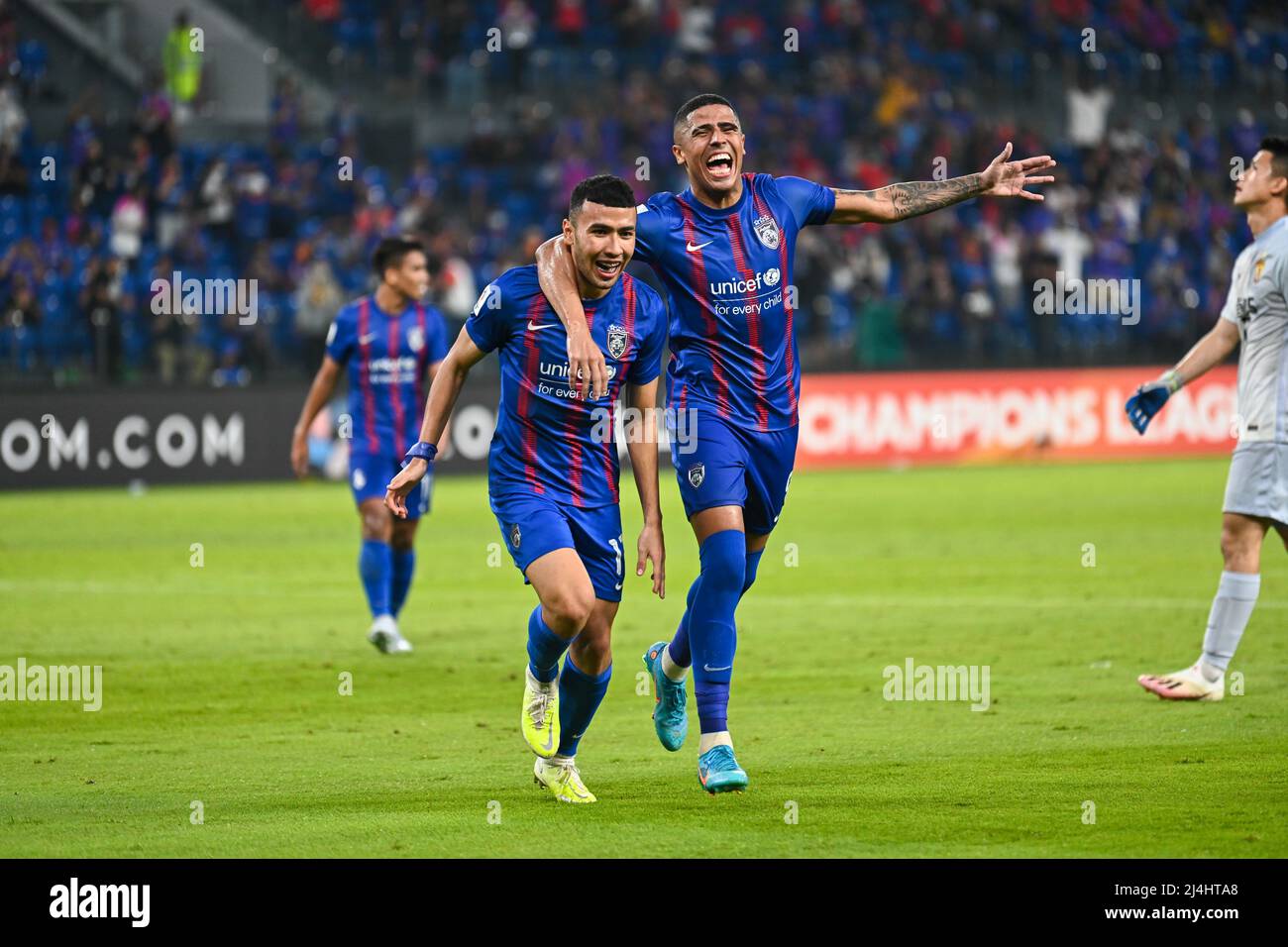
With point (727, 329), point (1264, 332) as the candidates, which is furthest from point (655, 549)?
point (1264, 332)

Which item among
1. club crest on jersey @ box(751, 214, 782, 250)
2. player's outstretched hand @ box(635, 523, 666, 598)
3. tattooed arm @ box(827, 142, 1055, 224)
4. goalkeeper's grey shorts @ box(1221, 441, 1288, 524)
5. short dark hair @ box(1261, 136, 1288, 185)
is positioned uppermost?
short dark hair @ box(1261, 136, 1288, 185)

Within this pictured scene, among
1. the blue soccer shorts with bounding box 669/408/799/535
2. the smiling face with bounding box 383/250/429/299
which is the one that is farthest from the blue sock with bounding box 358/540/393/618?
the blue soccer shorts with bounding box 669/408/799/535

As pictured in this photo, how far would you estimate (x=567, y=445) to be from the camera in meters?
7.14

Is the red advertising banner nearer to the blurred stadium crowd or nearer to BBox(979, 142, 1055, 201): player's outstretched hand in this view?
the blurred stadium crowd

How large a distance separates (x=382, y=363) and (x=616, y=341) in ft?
17.6

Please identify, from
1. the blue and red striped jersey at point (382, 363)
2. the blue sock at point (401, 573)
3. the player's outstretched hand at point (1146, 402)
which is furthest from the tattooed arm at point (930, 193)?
the blue sock at point (401, 573)

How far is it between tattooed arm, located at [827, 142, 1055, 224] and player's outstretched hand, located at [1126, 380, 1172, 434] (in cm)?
203

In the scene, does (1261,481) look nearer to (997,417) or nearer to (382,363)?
(382,363)

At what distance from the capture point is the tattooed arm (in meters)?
7.63

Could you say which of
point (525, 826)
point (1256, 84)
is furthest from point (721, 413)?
point (1256, 84)

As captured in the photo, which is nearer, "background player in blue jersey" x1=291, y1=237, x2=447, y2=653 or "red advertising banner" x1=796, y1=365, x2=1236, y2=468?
"background player in blue jersey" x1=291, y1=237, x2=447, y2=653

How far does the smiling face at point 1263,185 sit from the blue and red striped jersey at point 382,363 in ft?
17.1
